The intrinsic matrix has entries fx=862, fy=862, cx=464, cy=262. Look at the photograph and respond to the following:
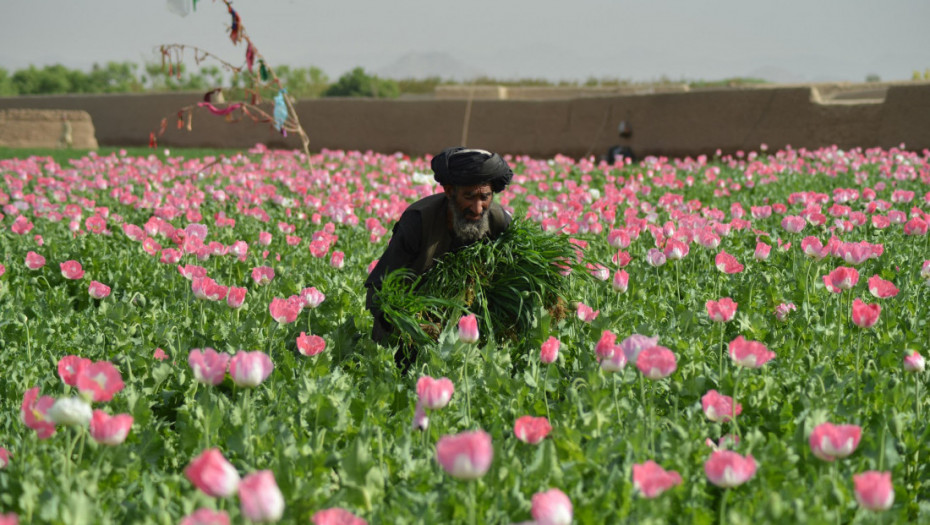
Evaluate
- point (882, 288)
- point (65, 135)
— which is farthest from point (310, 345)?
point (65, 135)

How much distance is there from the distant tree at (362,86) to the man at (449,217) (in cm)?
3604

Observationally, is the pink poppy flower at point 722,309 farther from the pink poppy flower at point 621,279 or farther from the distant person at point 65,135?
the distant person at point 65,135

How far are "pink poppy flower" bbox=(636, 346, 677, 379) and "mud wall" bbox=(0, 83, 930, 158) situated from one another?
11832 mm

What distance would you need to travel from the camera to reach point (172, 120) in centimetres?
2117

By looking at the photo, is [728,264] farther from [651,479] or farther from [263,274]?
[651,479]

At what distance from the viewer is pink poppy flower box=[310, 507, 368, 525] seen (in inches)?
64.1

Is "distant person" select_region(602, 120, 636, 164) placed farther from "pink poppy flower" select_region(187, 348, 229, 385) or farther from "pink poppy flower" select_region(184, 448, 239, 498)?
"pink poppy flower" select_region(184, 448, 239, 498)

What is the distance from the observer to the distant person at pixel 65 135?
64.5ft

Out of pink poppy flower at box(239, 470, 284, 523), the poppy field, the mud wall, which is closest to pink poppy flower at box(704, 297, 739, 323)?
the poppy field

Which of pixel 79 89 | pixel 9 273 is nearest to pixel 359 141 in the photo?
pixel 9 273

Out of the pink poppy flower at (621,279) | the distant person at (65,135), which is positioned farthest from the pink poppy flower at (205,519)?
the distant person at (65,135)

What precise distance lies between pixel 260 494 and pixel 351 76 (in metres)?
40.2

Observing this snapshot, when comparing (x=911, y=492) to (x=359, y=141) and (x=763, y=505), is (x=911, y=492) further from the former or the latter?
(x=359, y=141)

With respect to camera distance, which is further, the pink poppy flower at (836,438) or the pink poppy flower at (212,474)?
the pink poppy flower at (836,438)
